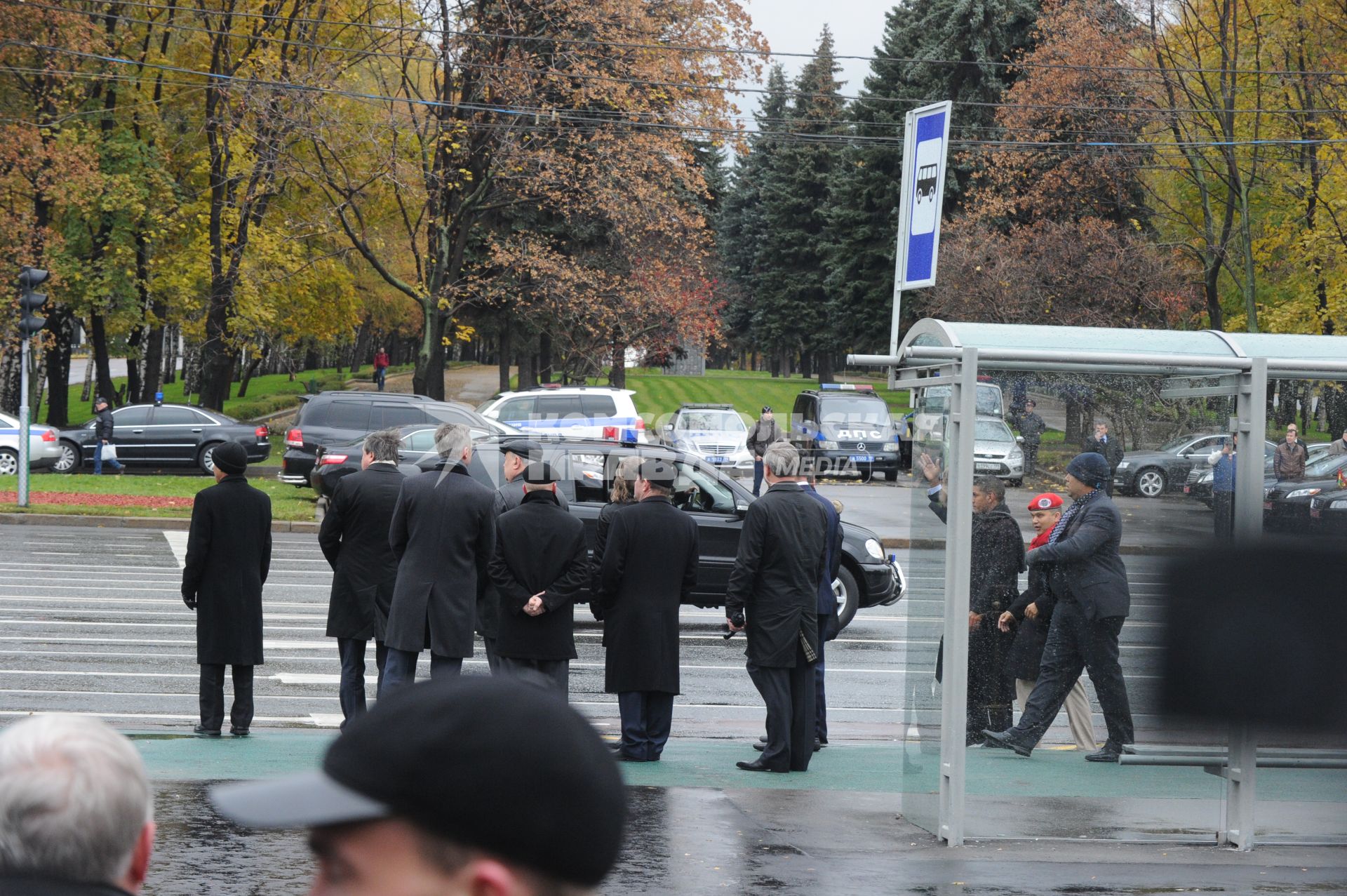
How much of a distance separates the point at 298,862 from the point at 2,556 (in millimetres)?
14114

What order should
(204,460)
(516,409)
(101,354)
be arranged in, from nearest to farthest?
(516,409) < (204,460) < (101,354)

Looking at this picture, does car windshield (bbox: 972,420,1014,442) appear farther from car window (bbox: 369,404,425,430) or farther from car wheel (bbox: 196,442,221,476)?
car wheel (bbox: 196,442,221,476)

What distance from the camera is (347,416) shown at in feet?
89.1

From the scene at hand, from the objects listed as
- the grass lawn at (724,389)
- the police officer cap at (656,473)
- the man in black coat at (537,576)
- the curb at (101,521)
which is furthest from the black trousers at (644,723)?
the grass lawn at (724,389)

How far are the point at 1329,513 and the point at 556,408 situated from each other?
27451 mm

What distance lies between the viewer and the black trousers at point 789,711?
9.13 metres

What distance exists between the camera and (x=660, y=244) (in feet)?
149

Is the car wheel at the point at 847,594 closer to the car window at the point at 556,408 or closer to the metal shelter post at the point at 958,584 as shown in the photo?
the metal shelter post at the point at 958,584

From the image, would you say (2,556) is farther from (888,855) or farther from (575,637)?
(888,855)

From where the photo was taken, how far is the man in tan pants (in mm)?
7527

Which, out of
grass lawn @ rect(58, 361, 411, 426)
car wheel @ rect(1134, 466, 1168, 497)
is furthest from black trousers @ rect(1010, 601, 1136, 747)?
grass lawn @ rect(58, 361, 411, 426)

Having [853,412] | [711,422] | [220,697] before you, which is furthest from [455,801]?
[853,412]

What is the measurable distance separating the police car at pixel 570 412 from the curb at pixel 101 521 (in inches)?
267

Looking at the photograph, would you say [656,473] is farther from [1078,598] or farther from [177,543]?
[177,543]
